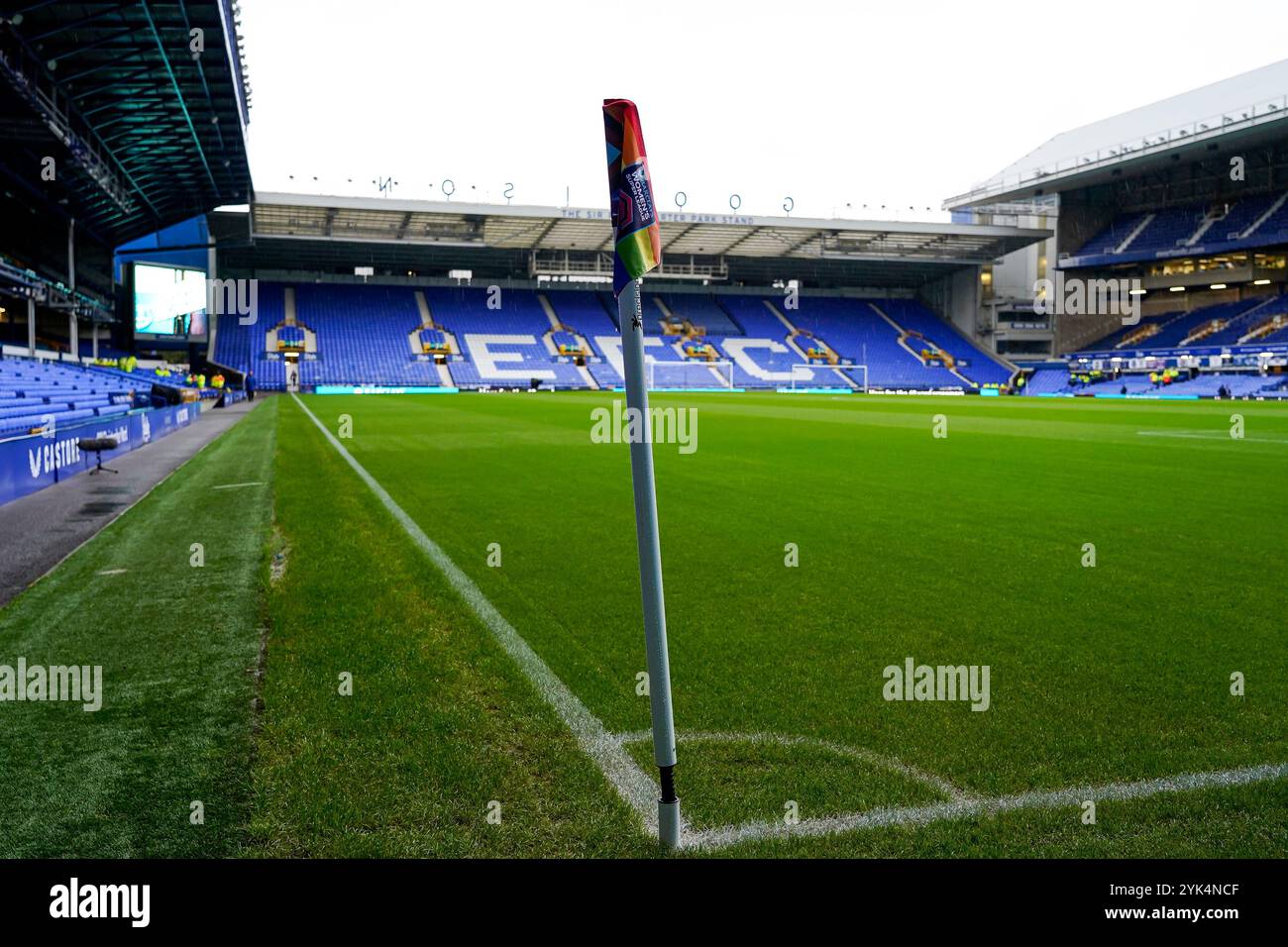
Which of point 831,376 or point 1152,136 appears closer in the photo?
point 1152,136

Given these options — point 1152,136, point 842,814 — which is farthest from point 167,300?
point 1152,136

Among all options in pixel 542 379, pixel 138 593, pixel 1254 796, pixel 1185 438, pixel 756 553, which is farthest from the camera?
pixel 542 379

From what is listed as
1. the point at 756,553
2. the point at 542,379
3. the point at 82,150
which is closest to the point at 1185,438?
the point at 756,553

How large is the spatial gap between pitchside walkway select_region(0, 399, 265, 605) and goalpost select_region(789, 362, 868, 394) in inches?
2059

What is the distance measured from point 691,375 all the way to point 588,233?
1215 cm

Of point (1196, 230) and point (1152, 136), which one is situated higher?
point (1152, 136)

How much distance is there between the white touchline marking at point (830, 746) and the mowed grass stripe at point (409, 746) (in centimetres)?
44

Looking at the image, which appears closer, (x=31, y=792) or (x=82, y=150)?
(x=31, y=792)

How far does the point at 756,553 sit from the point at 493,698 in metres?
3.67

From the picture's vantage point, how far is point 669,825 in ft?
9.34

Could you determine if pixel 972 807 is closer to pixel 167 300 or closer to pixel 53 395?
pixel 53 395

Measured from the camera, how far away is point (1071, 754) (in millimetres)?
3502

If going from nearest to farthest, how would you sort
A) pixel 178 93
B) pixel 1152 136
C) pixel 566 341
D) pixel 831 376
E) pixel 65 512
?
1. pixel 65 512
2. pixel 178 93
3. pixel 1152 136
4. pixel 566 341
5. pixel 831 376
